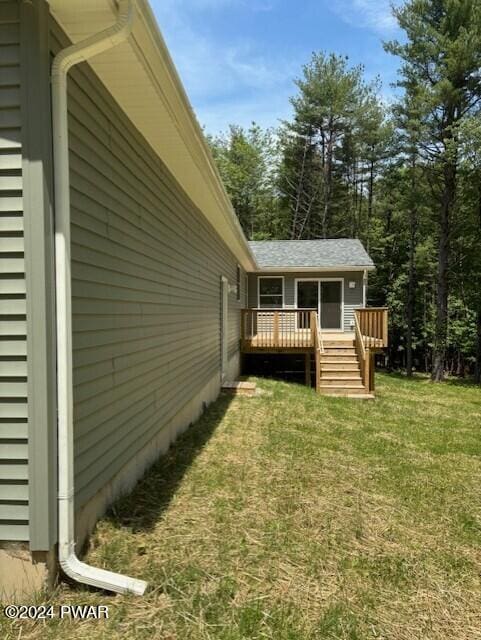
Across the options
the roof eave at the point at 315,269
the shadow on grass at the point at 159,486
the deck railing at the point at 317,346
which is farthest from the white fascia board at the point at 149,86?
the roof eave at the point at 315,269

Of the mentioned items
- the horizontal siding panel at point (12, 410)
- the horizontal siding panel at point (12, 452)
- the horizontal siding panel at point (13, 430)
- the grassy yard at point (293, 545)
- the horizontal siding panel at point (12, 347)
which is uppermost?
the horizontal siding panel at point (12, 347)

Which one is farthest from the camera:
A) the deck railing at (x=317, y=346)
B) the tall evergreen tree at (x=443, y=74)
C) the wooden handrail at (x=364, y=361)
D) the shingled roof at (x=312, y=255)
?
the shingled roof at (x=312, y=255)

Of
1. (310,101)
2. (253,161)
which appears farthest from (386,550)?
(253,161)

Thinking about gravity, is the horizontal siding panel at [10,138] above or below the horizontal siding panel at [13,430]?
above

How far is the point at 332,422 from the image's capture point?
693cm

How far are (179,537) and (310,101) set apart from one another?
24.0 metres

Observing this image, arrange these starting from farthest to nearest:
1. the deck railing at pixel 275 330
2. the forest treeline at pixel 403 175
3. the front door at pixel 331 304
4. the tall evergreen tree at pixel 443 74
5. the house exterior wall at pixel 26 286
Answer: the front door at pixel 331 304
the forest treeline at pixel 403 175
the tall evergreen tree at pixel 443 74
the deck railing at pixel 275 330
the house exterior wall at pixel 26 286

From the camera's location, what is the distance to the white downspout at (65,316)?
2160 mm

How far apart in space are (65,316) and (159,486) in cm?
207

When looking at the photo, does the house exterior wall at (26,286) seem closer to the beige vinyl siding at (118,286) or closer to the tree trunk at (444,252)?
the beige vinyl siding at (118,286)

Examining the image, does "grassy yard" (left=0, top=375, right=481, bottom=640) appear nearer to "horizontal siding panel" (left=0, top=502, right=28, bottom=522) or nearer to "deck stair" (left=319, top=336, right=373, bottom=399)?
"horizontal siding panel" (left=0, top=502, right=28, bottom=522)

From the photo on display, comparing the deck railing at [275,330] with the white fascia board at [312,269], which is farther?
the white fascia board at [312,269]

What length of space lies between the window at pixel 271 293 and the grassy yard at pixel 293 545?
956 cm

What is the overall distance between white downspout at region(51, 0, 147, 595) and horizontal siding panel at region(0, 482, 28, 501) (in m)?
0.16
